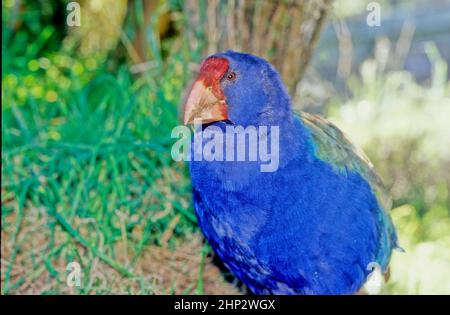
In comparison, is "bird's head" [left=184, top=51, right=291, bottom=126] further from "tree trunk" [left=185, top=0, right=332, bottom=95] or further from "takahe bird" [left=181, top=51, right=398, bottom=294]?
"tree trunk" [left=185, top=0, right=332, bottom=95]

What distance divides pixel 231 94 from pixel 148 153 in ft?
3.76

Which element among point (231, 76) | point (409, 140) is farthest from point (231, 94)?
point (409, 140)

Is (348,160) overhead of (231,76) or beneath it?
beneath

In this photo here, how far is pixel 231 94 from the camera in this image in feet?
6.64

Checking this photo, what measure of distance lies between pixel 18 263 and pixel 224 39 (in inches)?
48.7

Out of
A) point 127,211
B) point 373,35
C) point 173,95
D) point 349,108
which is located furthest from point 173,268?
point 373,35

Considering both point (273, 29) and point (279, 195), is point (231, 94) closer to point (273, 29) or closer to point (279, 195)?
point (279, 195)

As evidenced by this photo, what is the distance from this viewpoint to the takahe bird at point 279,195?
204cm

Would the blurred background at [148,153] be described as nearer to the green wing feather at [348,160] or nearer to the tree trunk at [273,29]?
the tree trunk at [273,29]

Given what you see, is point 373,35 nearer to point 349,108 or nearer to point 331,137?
point 349,108

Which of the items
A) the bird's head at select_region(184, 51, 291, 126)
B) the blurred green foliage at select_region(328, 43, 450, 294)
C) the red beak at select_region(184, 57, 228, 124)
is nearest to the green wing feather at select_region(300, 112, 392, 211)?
the bird's head at select_region(184, 51, 291, 126)

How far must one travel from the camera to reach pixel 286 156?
2102mm

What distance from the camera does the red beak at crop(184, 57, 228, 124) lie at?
2.02m

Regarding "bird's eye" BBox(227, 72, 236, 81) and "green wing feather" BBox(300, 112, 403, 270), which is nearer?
"bird's eye" BBox(227, 72, 236, 81)
